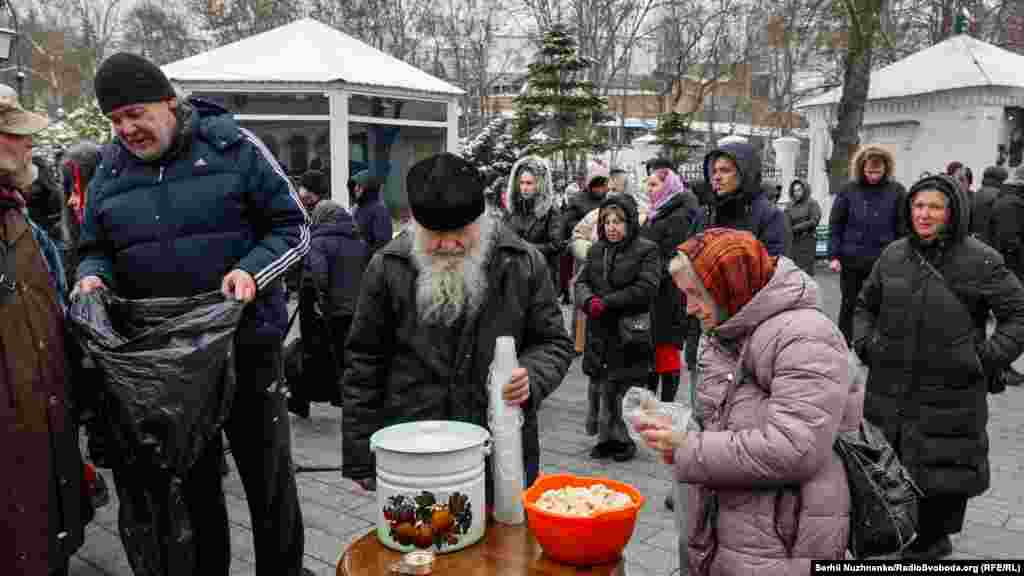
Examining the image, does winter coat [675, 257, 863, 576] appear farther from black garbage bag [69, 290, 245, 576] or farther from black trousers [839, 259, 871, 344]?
black trousers [839, 259, 871, 344]

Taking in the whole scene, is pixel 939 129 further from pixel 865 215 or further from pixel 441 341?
pixel 441 341

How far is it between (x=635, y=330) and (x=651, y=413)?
9.68 ft

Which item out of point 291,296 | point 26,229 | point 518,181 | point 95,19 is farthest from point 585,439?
point 95,19

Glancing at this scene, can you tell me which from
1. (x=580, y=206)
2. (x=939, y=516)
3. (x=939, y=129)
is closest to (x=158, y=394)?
(x=939, y=516)

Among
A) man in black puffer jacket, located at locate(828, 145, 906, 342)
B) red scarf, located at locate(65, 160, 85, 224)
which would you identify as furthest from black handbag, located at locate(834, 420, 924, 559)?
man in black puffer jacket, located at locate(828, 145, 906, 342)

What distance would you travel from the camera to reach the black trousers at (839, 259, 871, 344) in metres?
7.25

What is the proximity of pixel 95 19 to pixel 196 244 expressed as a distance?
41.9 meters

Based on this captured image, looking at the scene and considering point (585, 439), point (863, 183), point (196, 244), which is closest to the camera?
point (196, 244)

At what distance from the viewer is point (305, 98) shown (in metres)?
11.4

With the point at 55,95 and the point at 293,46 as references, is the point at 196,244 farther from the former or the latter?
the point at 55,95

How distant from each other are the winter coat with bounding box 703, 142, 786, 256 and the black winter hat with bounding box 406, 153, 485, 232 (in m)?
3.04

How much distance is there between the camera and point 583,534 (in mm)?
1964

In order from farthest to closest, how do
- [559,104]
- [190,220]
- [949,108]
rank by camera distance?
[559,104]
[949,108]
[190,220]

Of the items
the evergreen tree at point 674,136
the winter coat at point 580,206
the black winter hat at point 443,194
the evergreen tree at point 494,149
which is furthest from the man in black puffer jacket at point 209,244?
the evergreen tree at point 674,136
